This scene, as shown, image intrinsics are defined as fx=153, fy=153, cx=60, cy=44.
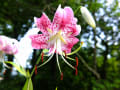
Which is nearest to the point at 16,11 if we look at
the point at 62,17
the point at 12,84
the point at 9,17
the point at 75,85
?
the point at 9,17

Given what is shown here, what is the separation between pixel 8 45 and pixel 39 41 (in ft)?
0.45

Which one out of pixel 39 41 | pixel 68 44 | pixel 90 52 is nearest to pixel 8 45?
pixel 39 41

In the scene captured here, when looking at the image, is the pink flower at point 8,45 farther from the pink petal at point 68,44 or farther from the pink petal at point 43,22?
the pink petal at point 68,44

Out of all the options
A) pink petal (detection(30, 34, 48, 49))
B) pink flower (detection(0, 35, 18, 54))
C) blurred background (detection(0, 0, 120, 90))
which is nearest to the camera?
pink flower (detection(0, 35, 18, 54))

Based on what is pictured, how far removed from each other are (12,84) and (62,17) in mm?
1428

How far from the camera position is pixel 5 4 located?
1729mm

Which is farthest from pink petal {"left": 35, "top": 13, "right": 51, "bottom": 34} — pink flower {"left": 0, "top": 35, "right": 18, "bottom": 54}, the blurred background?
the blurred background

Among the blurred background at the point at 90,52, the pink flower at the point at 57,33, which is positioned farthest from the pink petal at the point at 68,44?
the blurred background at the point at 90,52

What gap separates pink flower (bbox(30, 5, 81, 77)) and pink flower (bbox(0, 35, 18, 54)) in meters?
0.09

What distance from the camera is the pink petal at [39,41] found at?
58cm

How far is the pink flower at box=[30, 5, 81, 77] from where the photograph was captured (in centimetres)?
52

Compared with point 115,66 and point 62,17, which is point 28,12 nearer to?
point 115,66

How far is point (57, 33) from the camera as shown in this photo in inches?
23.6

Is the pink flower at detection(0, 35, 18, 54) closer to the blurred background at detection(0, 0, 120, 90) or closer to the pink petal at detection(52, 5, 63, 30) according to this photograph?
the pink petal at detection(52, 5, 63, 30)
